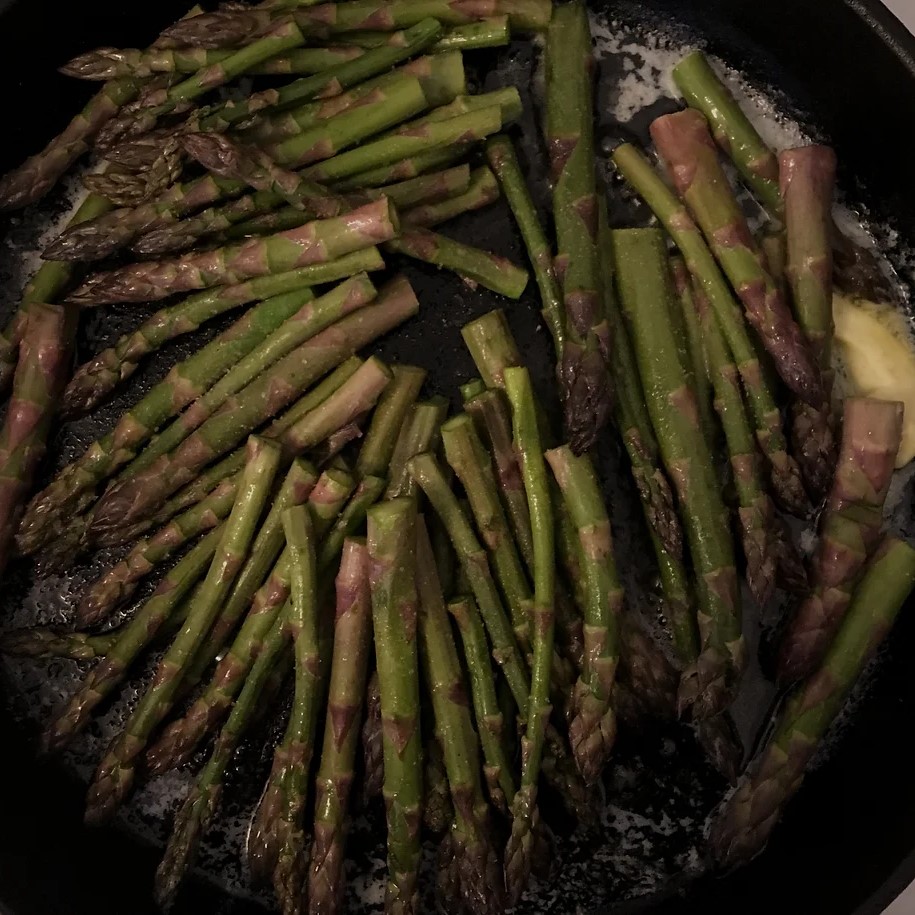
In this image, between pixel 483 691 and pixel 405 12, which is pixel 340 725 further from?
pixel 405 12

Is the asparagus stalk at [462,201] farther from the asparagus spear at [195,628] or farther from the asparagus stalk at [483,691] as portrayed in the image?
the asparagus stalk at [483,691]

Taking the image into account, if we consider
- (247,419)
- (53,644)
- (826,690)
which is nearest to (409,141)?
(247,419)

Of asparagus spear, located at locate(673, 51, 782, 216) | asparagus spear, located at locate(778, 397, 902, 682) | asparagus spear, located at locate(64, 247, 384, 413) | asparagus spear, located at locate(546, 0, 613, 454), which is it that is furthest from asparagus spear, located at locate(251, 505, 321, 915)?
asparagus spear, located at locate(673, 51, 782, 216)

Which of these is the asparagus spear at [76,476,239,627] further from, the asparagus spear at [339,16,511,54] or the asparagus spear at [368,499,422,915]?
the asparagus spear at [339,16,511,54]

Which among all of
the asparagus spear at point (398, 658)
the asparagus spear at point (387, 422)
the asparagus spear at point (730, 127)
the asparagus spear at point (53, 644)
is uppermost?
the asparagus spear at point (730, 127)

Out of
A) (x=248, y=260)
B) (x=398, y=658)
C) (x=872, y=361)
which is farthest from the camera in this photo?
(x=872, y=361)

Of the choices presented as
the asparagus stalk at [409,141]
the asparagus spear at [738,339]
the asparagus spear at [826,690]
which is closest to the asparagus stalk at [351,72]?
the asparagus stalk at [409,141]

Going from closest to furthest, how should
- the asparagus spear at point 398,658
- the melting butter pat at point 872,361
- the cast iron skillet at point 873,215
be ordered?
the asparagus spear at point 398,658
the cast iron skillet at point 873,215
the melting butter pat at point 872,361
